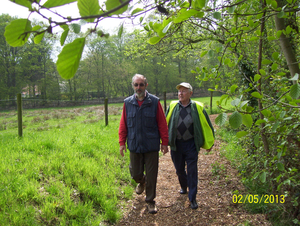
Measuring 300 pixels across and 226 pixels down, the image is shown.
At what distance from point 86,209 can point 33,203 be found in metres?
0.72

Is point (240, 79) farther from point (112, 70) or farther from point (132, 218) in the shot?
point (112, 70)

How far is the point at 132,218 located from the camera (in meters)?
3.22

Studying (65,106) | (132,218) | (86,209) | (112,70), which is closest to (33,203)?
(86,209)

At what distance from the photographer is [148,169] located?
3.37 meters

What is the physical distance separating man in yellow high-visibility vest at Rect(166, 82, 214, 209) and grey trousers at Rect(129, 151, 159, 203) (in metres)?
0.43

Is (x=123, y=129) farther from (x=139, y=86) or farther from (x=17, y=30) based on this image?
(x=17, y=30)

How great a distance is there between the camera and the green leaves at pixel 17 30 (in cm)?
44

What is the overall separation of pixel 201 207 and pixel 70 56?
3.63m

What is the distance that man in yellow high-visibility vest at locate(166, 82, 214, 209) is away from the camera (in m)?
3.47

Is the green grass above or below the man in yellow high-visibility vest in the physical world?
below

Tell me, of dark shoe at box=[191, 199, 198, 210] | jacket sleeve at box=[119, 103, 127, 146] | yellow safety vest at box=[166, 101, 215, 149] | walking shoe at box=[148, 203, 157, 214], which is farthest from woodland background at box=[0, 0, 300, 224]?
walking shoe at box=[148, 203, 157, 214]
